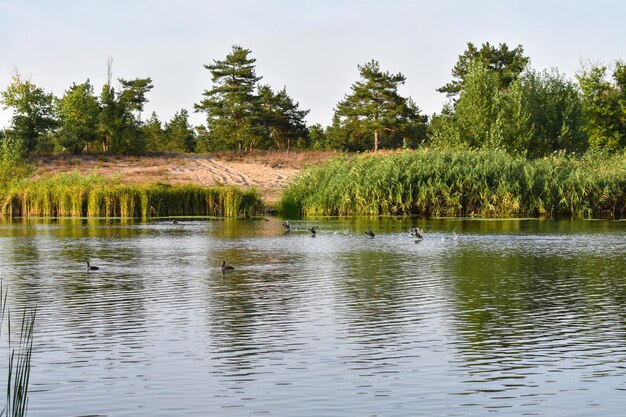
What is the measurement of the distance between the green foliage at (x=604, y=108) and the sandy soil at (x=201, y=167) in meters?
25.3

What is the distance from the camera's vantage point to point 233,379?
37.2ft

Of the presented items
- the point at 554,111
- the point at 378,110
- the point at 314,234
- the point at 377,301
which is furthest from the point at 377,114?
the point at 377,301

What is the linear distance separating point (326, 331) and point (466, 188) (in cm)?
3791

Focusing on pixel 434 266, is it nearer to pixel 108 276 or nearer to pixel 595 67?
pixel 108 276

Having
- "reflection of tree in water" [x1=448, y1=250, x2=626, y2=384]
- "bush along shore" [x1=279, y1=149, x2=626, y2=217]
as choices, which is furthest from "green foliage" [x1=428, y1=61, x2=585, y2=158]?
"reflection of tree in water" [x1=448, y1=250, x2=626, y2=384]

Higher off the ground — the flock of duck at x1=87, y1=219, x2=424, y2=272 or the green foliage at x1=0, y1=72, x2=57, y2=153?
the green foliage at x1=0, y1=72, x2=57, y2=153

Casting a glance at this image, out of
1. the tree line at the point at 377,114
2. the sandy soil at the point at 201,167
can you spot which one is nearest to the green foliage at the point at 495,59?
the tree line at the point at 377,114

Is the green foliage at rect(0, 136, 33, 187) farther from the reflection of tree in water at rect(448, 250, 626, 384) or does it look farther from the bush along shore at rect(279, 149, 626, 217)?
the reflection of tree in water at rect(448, 250, 626, 384)

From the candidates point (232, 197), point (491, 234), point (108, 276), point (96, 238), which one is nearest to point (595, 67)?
point (232, 197)

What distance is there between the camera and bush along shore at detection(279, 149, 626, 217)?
5116 cm

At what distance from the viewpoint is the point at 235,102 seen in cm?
10556

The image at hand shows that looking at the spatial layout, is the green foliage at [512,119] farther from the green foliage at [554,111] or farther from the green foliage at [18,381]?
the green foliage at [18,381]

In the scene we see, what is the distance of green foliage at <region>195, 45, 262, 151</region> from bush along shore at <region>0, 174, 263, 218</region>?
48.7 metres

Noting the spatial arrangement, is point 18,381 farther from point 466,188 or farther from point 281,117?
point 281,117
